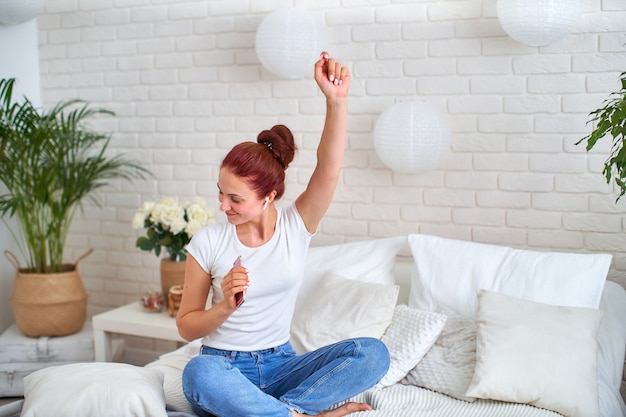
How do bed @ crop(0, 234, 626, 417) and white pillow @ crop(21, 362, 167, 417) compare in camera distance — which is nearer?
white pillow @ crop(21, 362, 167, 417)

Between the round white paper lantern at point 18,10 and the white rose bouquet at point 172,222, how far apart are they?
3.77ft

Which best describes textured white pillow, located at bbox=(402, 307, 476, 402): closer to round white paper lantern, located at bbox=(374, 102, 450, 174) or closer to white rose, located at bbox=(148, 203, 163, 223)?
round white paper lantern, located at bbox=(374, 102, 450, 174)

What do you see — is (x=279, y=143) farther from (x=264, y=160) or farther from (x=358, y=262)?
(x=358, y=262)

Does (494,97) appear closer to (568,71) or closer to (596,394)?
(568,71)

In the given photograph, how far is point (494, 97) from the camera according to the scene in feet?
10.5

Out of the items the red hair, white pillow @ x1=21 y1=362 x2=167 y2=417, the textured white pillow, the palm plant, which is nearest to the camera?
white pillow @ x1=21 y1=362 x2=167 y2=417

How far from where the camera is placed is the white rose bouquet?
133 inches

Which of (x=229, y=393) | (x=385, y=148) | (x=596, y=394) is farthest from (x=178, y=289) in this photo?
(x=596, y=394)

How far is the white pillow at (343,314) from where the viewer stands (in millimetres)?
2748

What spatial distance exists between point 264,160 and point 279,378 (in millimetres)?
668

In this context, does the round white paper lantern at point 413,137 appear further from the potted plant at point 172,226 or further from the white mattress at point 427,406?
the white mattress at point 427,406

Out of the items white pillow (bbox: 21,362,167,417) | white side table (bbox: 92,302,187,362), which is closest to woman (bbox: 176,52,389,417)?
white pillow (bbox: 21,362,167,417)

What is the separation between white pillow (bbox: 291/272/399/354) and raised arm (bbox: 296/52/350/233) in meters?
0.50

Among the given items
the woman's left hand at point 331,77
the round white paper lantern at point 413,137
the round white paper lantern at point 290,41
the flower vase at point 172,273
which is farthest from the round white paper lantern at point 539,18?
the flower vase at point 172,273
